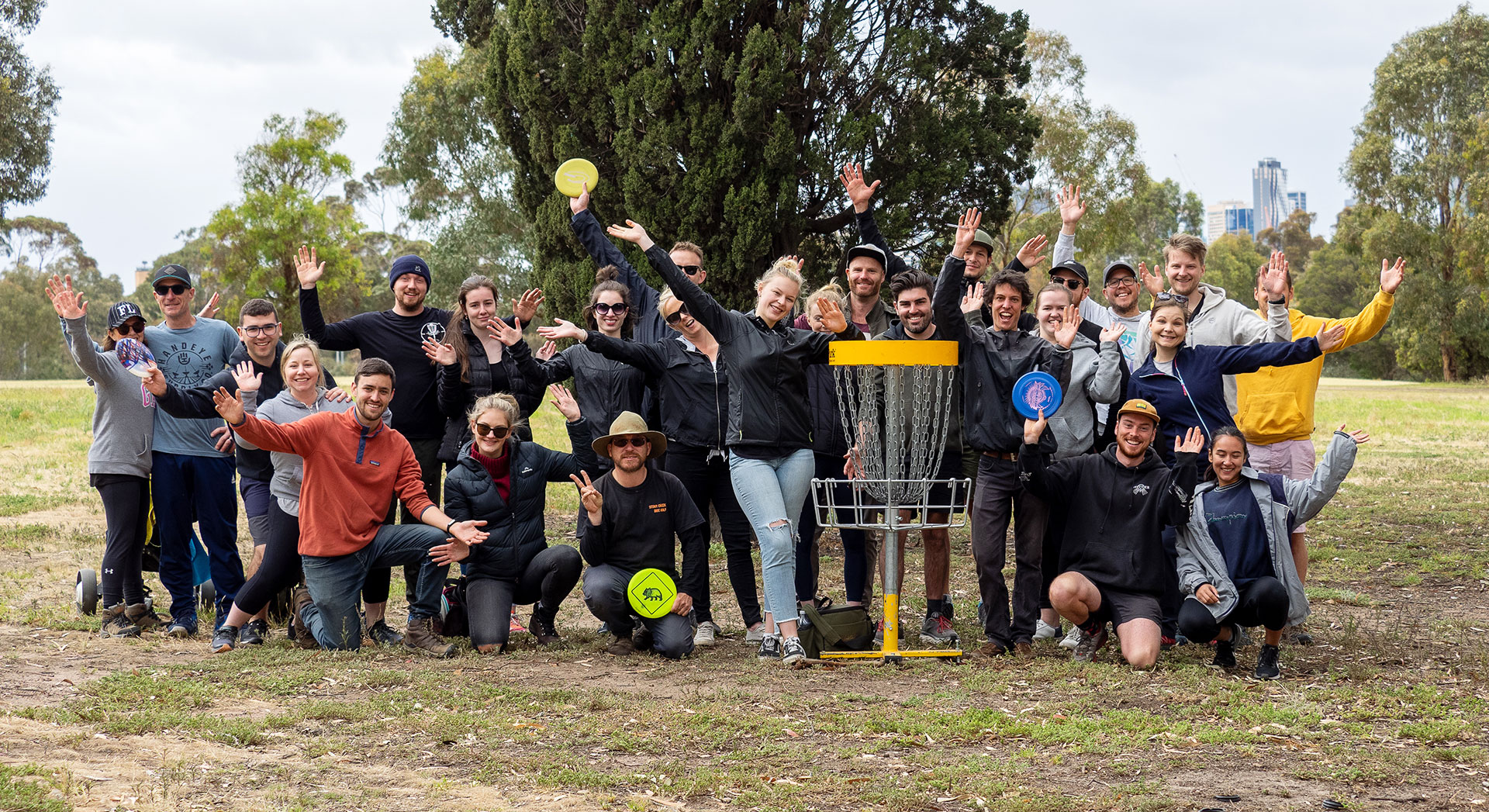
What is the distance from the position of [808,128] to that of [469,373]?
5.50 meters

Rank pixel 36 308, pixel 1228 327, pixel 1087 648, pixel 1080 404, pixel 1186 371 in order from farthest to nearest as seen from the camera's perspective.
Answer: pixel 36 308, pixel 1228 327, pixel 1080 404, pixel 1186 371, pixel 1087 648

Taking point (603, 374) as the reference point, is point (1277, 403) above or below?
below

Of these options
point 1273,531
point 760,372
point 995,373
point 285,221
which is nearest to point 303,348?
point 760,372

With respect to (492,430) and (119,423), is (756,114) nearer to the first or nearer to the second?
(492,430)

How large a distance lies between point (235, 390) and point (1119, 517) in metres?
5.07

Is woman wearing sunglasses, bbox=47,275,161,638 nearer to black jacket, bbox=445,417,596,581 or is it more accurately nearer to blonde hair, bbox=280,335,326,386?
blonde hair, bbox=280,335,326,386

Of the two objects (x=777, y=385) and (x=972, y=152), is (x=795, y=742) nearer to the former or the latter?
(x=777, y=385)

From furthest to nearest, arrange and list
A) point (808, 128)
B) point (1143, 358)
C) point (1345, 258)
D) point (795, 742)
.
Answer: point (1345, 258)
point (808, 128)
point (1143, 358)
point (795, 742)

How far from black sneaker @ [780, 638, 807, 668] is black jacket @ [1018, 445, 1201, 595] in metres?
1.49

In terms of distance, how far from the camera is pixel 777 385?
6.50m

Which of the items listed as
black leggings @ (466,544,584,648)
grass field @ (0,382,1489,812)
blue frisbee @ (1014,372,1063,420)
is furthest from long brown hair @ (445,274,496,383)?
blue frisbee @ (1014,372,1063,420)

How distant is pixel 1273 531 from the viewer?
6191mm

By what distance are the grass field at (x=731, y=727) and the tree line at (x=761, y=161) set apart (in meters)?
5.09

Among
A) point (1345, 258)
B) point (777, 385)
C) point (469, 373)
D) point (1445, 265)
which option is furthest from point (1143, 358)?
point (1345, 258)
